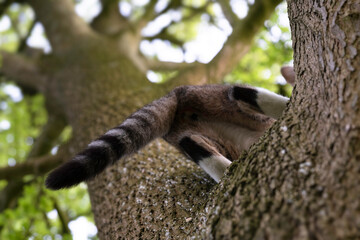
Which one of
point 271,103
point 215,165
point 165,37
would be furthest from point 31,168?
point 165,37

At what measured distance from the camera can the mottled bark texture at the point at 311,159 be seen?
1.29m

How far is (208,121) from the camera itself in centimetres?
325

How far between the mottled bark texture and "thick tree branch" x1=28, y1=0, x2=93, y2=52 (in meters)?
4.67

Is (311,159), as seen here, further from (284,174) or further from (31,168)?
(31,168)

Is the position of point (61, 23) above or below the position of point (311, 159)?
above

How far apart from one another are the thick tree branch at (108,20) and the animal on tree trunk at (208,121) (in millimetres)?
3812

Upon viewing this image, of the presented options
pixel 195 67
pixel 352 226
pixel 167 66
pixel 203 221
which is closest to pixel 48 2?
pixel 167 66

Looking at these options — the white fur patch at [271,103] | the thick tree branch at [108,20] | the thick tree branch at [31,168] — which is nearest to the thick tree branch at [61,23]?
the thick tree branch at [108,20]

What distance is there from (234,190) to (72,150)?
117 inches

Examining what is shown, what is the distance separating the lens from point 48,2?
22.1 ft

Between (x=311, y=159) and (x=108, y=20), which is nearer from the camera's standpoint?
(x=311, y=159)

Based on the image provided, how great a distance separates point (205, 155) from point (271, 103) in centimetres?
70

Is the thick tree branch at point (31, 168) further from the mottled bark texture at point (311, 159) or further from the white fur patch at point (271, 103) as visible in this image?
the mottled bark texture at point (311, 159)

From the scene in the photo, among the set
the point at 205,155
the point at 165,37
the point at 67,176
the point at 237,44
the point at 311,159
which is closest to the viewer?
Result: the point at 311,159
